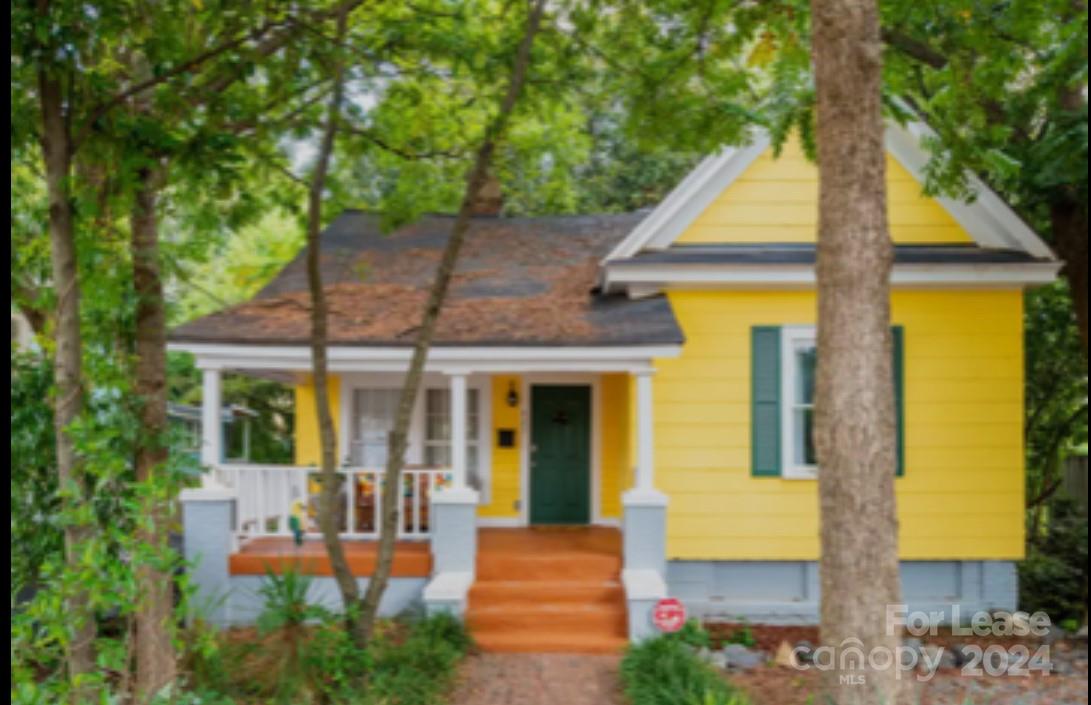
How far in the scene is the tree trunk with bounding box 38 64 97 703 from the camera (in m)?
4.54

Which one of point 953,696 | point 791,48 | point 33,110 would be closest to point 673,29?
point 791,48

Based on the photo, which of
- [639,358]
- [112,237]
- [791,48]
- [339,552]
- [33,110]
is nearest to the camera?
[33,110]

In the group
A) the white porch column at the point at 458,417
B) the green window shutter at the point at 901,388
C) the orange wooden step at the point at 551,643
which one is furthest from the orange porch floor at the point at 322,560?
the green window shutter at the point at 901,388

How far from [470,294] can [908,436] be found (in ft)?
17.3

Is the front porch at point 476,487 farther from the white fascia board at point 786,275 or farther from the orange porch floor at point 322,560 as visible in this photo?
the white fascia board at point 786,275

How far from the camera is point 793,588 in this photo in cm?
907

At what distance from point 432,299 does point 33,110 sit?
3056mm

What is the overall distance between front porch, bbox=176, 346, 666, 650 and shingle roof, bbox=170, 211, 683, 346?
0.82 ft

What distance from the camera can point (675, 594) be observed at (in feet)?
29.7

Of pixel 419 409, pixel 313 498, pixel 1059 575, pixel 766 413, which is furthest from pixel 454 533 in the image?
pixel 1059 575

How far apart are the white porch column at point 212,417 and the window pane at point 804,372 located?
6.33 meters

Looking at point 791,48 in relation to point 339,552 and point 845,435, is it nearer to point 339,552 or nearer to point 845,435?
point 845,435

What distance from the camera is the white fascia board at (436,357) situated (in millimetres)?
8609

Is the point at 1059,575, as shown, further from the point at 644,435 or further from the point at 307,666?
the point at 307,666
